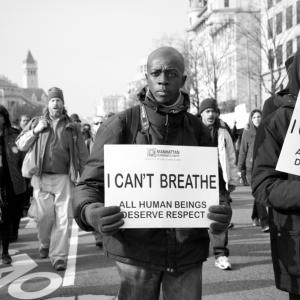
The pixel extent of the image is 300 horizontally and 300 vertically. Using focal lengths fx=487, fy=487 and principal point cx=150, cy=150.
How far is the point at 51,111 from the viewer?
609cm

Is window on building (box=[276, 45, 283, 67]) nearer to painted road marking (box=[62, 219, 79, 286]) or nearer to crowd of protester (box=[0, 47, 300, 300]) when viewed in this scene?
painted road marking (box=[62, 219, 79, 286])

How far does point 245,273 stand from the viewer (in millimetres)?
5445

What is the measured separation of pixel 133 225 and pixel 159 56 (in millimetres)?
905

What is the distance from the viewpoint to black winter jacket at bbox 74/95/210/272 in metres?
2.49

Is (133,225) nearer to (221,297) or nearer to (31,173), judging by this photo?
(221,297)

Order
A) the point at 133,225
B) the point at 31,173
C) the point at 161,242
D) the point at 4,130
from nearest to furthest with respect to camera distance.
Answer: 1. the point at 133,225
2. the point at 161,242
3. the point at 31,173
4. the point at 4,130

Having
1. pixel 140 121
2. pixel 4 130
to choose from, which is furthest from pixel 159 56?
pixel 4 130

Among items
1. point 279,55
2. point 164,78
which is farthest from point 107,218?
point 279,55

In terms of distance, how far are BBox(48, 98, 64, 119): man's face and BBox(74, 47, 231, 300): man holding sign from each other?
360cm

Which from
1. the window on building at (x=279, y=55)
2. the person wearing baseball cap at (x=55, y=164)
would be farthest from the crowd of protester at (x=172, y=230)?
the window on building at (x=279, y=55)

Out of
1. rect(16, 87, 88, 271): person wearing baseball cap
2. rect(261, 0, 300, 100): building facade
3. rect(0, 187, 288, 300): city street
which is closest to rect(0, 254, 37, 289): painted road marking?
rect(0, 187, 288, 300): city street

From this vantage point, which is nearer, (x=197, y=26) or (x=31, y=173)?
(x=31, y=173)

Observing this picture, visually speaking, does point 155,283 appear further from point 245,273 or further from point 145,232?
point 245,273

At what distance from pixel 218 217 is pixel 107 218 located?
554 millimetres
